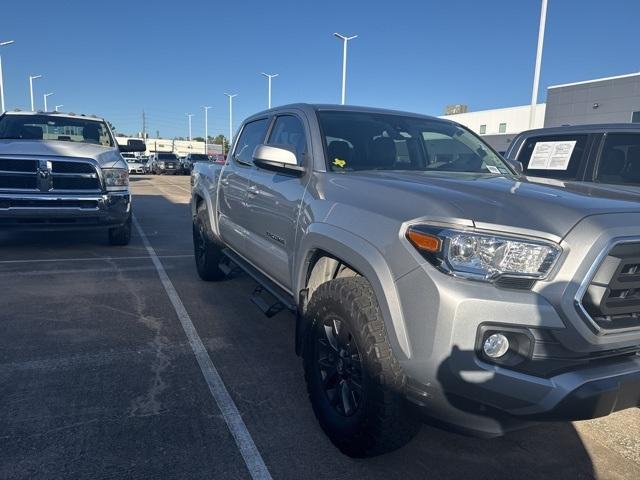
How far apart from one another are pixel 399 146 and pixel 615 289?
6.46 ft

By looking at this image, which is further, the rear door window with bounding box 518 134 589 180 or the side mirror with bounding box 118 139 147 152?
the side mirror with bounding box 118 139 147 152

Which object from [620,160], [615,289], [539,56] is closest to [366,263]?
[615,289]

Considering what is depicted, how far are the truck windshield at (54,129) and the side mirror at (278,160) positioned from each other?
238 inches

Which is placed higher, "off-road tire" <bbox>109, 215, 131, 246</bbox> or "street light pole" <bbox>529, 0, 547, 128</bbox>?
"street light pole" <bbox>529, 0, 547, 128</bbox>

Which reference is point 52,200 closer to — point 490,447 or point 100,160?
point 100,160

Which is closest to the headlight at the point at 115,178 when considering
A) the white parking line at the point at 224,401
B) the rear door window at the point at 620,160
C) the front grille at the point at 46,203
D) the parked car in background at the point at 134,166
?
the front grille at the point at 46,203

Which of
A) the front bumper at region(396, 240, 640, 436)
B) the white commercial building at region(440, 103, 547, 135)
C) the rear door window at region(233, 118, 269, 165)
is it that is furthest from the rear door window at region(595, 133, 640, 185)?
the white commercial building at region(440, 103, 547, 135)

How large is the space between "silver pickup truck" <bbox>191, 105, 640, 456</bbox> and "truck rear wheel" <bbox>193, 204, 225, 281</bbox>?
2.97 m

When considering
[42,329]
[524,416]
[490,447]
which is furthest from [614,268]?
[42,329]

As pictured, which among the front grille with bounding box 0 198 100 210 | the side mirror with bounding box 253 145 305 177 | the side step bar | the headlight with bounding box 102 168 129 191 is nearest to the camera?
the side mirror with bounding box 253 145 305 177

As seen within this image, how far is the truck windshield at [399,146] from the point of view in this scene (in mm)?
3469

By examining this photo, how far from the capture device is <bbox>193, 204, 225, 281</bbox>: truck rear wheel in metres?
5.78

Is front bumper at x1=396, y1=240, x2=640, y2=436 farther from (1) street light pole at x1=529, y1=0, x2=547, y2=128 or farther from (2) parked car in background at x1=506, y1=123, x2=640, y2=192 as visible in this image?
(1) street light pole at x1=529, y1=0, x2=547, y2=128

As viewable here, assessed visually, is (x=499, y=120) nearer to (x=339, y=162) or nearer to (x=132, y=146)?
(x=132, y=146)
